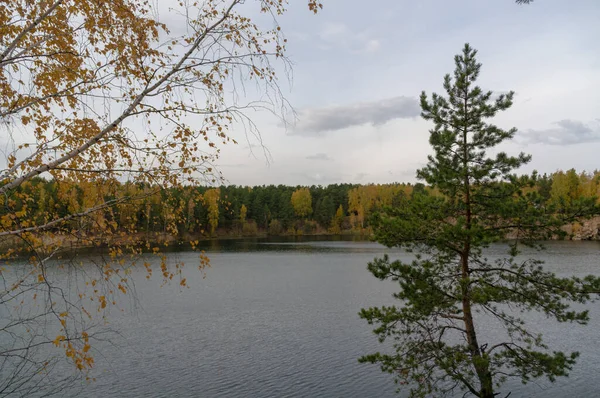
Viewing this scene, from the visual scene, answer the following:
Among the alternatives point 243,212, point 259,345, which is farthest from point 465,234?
point 243,212

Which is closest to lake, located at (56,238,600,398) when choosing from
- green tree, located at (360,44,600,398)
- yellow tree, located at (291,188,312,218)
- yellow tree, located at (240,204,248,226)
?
green tree, located at (360,44,600,398)

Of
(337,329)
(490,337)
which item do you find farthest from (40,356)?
(490,337)

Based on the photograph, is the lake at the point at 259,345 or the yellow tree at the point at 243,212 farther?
the yellow tree at the point at 243,212

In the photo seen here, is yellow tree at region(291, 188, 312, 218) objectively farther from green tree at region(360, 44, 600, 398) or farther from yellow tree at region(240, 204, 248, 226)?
green tree at region(360, 44, 600, 398)

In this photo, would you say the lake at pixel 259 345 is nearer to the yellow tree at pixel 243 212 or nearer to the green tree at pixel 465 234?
the green tree at pixel 465 234

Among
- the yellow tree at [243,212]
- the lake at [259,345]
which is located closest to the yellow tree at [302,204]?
the yellow tree at [243,212]

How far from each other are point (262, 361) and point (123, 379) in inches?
169

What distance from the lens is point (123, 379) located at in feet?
42.7

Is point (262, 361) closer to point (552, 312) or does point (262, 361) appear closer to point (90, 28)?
point (552, 312)

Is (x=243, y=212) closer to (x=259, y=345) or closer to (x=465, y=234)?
(x=259, y=345)

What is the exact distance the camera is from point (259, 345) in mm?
16188

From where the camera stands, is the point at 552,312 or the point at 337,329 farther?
the point at 337,329

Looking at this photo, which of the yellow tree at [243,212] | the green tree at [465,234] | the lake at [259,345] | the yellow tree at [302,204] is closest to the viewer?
the green tree at [465,234]

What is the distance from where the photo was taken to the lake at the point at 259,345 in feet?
41.4
